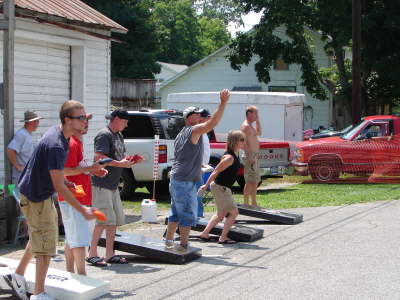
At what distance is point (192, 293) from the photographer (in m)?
7.41

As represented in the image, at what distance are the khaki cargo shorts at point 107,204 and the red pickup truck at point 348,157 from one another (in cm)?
1117

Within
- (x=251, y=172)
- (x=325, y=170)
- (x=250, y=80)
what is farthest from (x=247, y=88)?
(x=251, y=172)

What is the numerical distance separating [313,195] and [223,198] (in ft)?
21.6

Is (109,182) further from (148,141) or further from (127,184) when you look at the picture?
(127,184)

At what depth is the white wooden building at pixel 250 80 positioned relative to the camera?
138ft

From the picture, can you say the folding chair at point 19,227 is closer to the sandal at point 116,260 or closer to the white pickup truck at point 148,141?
the sandal at point 116,260

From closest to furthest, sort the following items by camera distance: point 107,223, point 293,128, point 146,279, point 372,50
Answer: point 146,279
point 107,223
point 293,128
point 372,50

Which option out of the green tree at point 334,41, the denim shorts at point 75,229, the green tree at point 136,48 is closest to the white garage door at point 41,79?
the denim shorts at point 75,229

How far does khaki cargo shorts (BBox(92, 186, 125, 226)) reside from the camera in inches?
342

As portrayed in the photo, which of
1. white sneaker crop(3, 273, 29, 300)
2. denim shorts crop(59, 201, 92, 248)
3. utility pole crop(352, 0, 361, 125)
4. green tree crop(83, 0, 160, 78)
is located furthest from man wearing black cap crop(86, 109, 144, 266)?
green tree crop(83, 0, 160, 78)

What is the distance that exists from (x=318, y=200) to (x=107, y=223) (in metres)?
7.63

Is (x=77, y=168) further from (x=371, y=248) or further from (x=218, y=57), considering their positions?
(x=218, y=57)

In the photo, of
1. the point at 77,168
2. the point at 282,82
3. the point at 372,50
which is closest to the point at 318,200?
the point at 77,168

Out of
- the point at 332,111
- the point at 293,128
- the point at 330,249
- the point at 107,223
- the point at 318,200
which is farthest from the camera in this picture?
the point at 332,111
